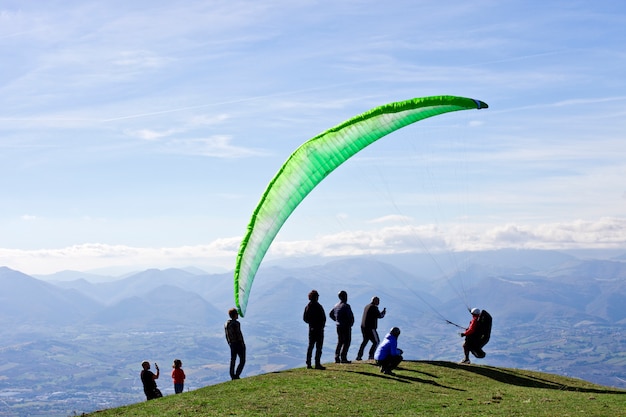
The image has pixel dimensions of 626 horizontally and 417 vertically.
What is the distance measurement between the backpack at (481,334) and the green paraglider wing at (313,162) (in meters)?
8.31

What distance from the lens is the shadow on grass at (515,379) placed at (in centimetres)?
2392

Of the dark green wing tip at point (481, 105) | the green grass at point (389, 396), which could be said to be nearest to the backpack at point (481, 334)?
the green grass at point (389, 396)

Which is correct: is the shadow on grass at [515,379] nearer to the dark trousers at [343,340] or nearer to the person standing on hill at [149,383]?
the dark trousers at [343,340]

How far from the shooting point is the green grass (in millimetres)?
18266

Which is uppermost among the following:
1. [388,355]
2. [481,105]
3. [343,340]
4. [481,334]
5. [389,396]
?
[481,105]

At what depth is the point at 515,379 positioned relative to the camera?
24.9 m

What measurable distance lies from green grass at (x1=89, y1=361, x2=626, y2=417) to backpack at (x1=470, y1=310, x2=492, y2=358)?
4.67 feet

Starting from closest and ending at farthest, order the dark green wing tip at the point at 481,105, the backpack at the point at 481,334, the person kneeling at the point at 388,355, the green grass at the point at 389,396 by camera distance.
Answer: the green grass at the point at 389,396, the dark green wing tip at the point at 481,105, the person kneeling at the point at 388,355, the backpack at the point at 481,334

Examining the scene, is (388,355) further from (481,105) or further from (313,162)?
(481,105)

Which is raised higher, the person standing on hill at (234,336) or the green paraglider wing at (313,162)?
the green paraglider wing at (313,162)

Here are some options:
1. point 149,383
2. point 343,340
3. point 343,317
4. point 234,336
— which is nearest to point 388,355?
point 343,317

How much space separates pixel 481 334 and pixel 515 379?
2261 millimetres

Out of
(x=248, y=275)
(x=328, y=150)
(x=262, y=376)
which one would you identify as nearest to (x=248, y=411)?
(x=262, y=376)

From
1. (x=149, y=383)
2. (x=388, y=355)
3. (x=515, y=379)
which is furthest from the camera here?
(x=515, y=379)
